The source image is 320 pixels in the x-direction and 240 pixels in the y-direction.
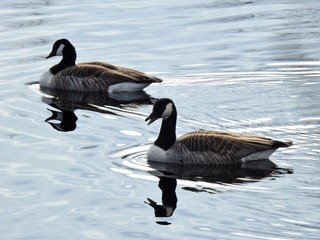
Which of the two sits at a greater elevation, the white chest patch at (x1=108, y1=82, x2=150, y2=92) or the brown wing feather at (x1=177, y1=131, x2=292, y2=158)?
the brown wing feather at (x1=177, y1=131, x2=292, y2=158)

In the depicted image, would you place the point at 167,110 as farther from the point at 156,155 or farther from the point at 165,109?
the point at 156,155

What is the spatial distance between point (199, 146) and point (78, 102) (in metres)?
5.51

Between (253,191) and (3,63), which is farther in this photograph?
(3,63)

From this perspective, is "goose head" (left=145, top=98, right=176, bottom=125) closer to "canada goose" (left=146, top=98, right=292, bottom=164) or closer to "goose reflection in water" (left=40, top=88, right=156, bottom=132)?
"canada goose" (left=146, top=98, right=292, bottom=164)

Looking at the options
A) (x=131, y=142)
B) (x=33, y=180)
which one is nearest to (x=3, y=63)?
(x=131, y=142)

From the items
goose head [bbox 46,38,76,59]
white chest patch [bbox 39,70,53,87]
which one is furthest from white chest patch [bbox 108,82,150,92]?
goose head [bbox 46,38,76,59]

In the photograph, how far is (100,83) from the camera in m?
24.1

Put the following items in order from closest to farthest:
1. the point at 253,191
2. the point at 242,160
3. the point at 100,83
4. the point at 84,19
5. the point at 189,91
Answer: the point at 253,191 < the point at 242,160 < the point at 189,91 < the point at 100,83 < the point at 84,19

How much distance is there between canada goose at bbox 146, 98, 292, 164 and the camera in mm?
17906

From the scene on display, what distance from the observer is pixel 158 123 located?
20500mm

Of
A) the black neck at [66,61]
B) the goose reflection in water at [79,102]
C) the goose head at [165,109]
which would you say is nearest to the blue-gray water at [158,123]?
the goose reflection in water at [79,102]

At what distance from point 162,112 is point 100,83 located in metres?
5.83

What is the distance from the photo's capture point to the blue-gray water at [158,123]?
1503cm

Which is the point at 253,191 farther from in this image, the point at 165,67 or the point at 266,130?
the point at 165,67
